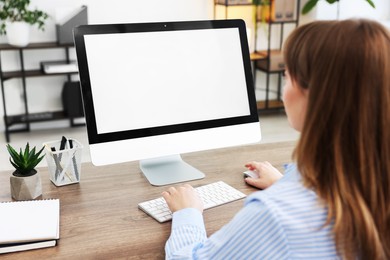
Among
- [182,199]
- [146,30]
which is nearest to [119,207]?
[182,199]

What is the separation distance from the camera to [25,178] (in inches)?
44.1

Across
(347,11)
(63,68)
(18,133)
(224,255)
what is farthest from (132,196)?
(347,11)

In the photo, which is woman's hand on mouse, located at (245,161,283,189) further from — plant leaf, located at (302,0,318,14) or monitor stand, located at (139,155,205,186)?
plant leaf, located at (302,0,318,14)

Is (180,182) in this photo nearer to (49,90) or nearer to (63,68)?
(63,68)

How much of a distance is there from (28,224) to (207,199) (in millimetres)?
406

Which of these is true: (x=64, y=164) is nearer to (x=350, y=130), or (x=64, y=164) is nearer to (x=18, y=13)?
(x=350, y=130)

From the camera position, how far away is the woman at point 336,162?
64 cm

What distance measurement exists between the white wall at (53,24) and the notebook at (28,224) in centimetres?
276

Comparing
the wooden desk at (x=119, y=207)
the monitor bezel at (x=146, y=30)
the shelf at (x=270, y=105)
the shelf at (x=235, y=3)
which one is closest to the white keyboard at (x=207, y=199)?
the wooden desk at (x=119, y=207)

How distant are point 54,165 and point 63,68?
2424 millimetres

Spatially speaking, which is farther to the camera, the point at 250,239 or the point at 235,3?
the point at 235,3

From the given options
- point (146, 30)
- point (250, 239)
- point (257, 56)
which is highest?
point (146, 30)

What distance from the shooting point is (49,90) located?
12.5 ft

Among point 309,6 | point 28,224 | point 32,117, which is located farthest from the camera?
point 309,6
